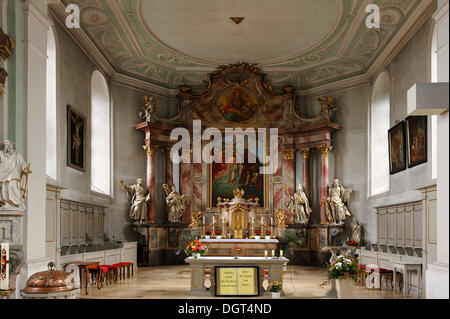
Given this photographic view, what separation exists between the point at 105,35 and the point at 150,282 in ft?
24.9

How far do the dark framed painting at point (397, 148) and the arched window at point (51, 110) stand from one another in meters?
9.30

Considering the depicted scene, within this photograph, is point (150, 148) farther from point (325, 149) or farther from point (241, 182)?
point (325, 149)

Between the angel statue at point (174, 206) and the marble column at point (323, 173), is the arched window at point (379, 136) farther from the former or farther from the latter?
the angel statue at point (174, 206)

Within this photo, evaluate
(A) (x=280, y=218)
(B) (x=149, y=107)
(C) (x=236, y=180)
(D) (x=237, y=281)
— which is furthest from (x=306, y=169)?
(D) (x=237, y=281)

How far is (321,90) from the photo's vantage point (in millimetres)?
19750

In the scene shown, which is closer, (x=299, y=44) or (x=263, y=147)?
(x=299, y=44)

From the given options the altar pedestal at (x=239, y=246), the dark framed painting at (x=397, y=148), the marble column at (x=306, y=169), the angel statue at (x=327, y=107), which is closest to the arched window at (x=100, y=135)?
the altar pedestal at (x=239, y=246)

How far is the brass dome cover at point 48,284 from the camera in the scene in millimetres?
6320

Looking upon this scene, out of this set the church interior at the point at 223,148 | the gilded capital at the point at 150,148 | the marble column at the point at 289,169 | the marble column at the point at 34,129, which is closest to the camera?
the marble column at the point at 34,129

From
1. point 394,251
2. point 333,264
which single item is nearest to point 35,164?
point 333,264

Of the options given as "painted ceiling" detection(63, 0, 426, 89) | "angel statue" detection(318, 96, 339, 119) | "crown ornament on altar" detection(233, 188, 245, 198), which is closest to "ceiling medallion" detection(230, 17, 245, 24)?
"painted ceiling" detection(63, 0, 426, 89)

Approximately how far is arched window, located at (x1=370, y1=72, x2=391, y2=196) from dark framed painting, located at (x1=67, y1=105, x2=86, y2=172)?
962 centimetres

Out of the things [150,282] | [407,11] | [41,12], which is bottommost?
[150,282]

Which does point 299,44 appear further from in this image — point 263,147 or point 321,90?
point 263,147
